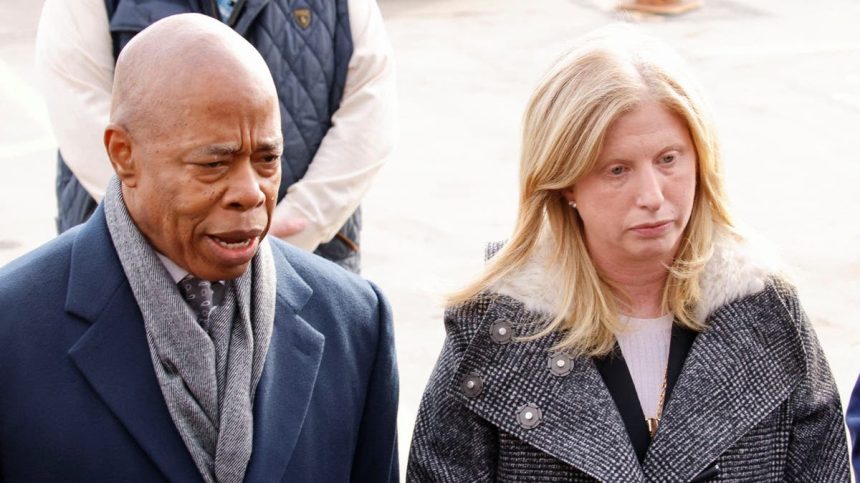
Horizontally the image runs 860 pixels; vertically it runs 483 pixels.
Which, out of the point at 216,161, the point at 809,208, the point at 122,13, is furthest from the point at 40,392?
the point at 809,208

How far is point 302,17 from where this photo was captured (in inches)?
139

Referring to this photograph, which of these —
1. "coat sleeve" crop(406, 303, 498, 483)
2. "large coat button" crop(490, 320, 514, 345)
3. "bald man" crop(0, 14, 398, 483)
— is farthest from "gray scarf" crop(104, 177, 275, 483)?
"large coat button" crop(490, 320, 514, 345)

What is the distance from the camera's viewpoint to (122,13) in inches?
133

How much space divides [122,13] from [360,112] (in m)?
0.67

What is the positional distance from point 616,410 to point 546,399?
5.6 inches

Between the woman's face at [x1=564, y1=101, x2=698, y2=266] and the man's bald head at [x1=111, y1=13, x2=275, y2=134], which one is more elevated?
the man's bald head at [x1=111, y1=13, x2=275, y2=134]

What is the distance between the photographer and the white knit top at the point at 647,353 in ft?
9.16

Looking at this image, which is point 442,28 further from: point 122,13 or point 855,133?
point 122,13

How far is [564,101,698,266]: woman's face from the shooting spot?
106 inches

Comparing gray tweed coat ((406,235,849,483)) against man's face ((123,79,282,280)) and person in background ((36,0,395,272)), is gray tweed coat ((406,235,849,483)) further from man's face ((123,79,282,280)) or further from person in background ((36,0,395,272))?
person in background ((36,0,395,272))

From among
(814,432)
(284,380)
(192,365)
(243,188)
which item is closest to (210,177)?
(243,188)

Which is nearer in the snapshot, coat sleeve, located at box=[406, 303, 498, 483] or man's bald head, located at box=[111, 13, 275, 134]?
man's bald head, located at box=[111, 13, 275, 134]

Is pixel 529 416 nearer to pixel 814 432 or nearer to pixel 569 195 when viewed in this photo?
pixel 569 195

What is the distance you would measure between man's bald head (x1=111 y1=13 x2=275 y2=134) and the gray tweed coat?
0.85 metres
